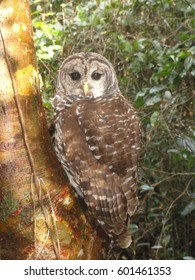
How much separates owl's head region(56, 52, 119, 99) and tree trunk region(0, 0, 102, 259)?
0.64m

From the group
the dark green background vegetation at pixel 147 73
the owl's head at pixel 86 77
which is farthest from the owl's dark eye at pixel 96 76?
the dark green background vegetation at pixel 147 73

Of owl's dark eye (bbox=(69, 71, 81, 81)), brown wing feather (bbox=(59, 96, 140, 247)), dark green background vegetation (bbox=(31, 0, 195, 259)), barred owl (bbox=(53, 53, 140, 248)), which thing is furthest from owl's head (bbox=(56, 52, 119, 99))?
dark green background vegetation (bbox=(31, 0, 195, 259))

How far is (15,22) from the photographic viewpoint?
1.34m

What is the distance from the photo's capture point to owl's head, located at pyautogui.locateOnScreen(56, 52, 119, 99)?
202 centimetres

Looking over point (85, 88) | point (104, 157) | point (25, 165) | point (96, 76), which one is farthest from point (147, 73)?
point (25, 165)

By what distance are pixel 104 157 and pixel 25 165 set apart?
43 centimetres

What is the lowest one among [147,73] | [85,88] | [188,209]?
[188,209]

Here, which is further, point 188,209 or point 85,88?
point 188,209

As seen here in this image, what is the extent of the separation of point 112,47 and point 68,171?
159cm

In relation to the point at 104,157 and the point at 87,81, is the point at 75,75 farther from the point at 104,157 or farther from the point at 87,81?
the point at 104,157

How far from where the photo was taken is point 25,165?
1.34 metres

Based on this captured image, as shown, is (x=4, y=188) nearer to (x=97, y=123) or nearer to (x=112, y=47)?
(x=97, y=123)

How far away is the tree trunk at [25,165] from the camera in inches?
52.2
